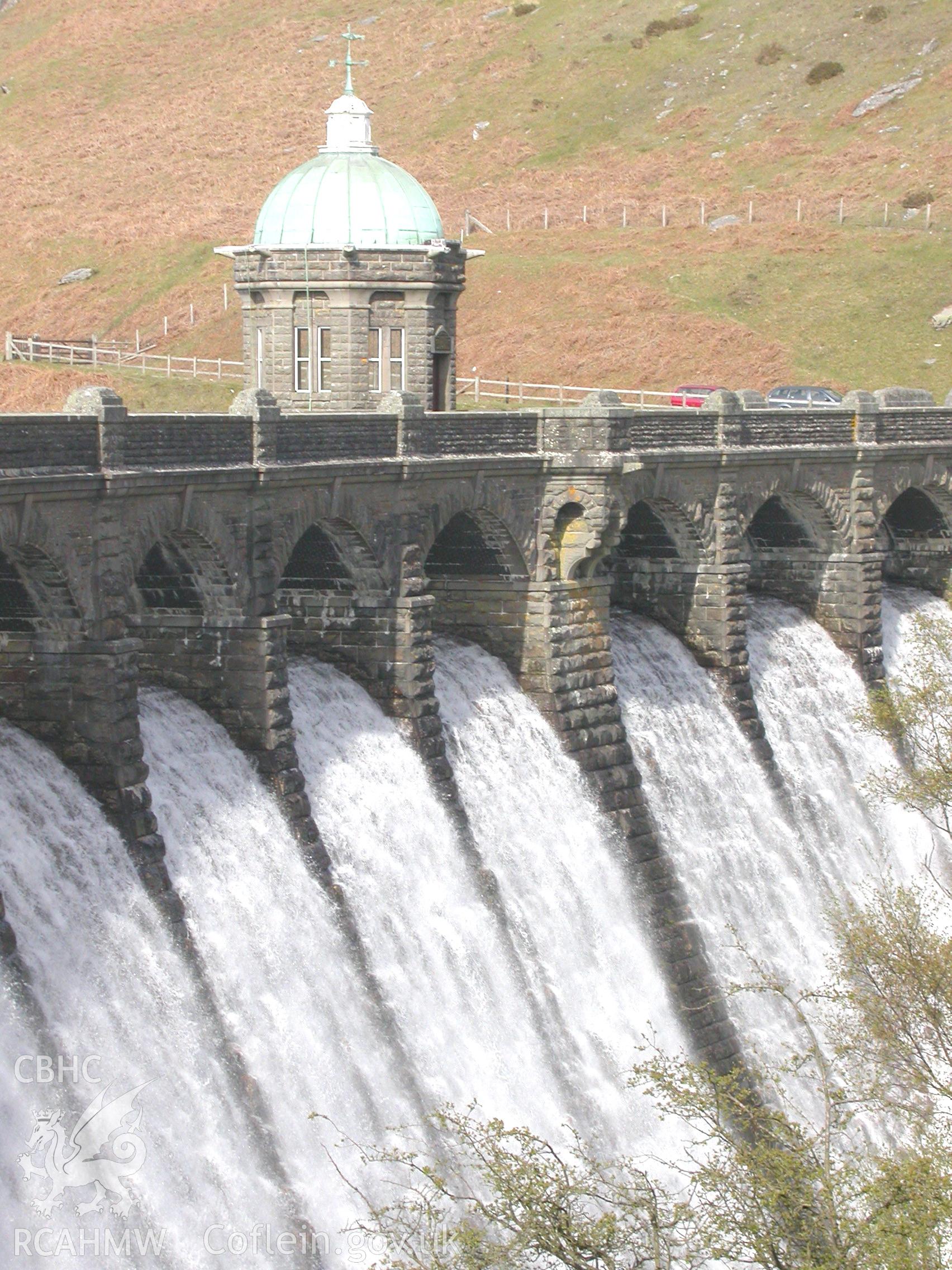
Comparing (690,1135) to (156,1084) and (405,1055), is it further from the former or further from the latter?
(156,1084)

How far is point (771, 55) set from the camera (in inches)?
5241

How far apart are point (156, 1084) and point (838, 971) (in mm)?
18629

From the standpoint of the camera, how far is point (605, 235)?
109 m

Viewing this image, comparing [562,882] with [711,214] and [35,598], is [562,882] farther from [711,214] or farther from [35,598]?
[711,214]

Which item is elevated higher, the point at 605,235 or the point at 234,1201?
the point at 605,235

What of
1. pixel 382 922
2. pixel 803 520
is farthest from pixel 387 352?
pixel 382 922

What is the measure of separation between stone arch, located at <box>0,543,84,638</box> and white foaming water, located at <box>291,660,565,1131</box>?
690 cm

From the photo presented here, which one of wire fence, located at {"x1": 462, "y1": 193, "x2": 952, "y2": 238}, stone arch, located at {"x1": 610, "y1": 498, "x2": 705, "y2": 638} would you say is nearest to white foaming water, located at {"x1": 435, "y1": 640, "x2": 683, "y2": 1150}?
stone arch, located at {"x1": 610, "y1": 498, "x2": 705, "y2": 638}

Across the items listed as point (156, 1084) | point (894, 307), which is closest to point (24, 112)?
point (894, 307)

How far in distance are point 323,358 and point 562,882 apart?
15.7 m

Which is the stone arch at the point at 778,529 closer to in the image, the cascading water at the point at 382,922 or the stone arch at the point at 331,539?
the cascading water at the point at 382,922

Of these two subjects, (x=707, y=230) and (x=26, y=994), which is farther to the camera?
(x=707, y=230)

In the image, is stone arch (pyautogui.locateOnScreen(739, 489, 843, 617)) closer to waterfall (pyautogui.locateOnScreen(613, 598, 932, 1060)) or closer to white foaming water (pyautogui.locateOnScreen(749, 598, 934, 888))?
white foaming water (pyautogui.locateOnScreen(749, 598, 934, 888))

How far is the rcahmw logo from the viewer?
25516 mm
